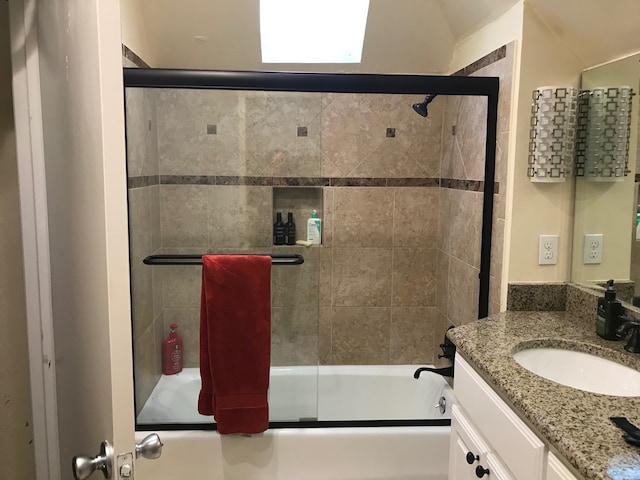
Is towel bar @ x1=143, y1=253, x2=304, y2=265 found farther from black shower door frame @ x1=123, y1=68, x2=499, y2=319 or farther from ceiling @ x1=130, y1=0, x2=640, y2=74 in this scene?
ceiling @ x1=130, y1=0, x2=640, y2=74

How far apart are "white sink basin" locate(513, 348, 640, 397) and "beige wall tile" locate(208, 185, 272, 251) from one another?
4.09 ft

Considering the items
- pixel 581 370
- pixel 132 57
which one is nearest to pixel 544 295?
pixel 581 370

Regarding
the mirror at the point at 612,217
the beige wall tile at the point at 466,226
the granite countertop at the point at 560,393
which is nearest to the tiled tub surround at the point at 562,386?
the granite countertop at the point at 560,393

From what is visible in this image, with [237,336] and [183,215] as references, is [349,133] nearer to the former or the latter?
[183,215]

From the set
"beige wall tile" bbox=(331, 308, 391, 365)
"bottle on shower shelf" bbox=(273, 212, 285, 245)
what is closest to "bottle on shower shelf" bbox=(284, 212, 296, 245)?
"bottle on shower shelf" bbox=(273, 212, 285, 245)

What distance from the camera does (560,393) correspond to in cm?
132

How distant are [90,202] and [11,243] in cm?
51

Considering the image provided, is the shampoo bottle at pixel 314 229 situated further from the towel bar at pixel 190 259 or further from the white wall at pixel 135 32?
the white wall at pixel 135 32

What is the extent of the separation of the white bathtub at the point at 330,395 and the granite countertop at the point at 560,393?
3.05ft

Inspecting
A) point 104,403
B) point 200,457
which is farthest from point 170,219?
point 104,403

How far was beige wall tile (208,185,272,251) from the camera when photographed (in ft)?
8.03

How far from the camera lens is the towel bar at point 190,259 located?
242 centimetres

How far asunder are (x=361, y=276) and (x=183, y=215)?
108 cm

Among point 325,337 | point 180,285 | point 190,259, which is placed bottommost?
point 325,337
